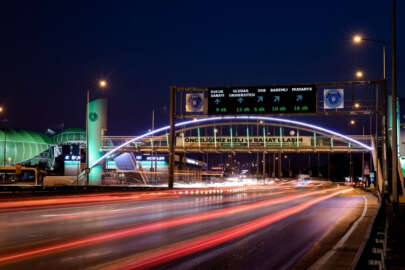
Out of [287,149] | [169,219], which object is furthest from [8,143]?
[169,219]

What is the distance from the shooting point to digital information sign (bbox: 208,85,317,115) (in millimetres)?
40969

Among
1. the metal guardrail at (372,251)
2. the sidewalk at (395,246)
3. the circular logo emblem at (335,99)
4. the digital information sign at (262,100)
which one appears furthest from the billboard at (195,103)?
the metal guardrail at (372,251)

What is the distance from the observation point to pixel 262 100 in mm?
41531

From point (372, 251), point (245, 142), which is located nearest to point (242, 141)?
point (245, 142)

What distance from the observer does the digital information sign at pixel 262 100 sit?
40969mm

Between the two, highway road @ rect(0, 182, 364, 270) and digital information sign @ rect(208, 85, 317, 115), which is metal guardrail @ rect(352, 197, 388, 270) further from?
digital information sign @ rect(208, 85, 317, 115)

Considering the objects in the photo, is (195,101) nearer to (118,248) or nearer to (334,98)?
(334,98)

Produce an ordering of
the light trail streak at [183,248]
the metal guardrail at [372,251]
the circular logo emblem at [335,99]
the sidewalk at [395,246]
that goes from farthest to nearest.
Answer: the circular logo emblem at [335,99] → the sidewalk at [395,246] → the light trail streak at [183,248] → the metal guardrail at [372,251]

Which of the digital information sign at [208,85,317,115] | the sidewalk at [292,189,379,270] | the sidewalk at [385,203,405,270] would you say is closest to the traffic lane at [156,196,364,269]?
the sidewalk at [292,189,379,270]

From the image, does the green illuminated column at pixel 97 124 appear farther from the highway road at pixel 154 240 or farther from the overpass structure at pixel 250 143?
the highway road at pixel 154 240

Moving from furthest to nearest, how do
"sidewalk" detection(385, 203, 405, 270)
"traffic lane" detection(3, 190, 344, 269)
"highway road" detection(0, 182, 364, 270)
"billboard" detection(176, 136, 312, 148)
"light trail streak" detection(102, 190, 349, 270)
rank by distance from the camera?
1. "billboard" detection(176, 136, 312, 148)
2. "highway road" detection(0, 182, 364, 270)
3. "traffic lane" detection(3, 190, 344, 269)
4. "sidewalk" detection(385, 203, 405, 270)
5. "light trail streak" detection(102, 190, 349, 270)

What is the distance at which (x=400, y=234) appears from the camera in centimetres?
1535

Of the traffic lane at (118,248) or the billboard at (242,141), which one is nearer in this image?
the traffic lane at (118,248)

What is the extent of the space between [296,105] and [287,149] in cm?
3351
